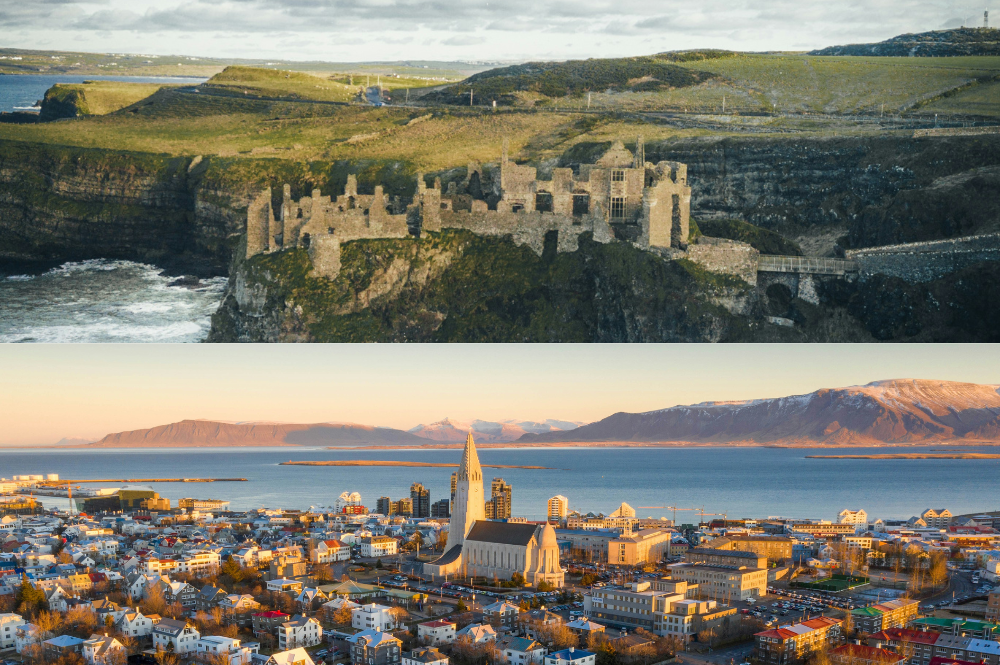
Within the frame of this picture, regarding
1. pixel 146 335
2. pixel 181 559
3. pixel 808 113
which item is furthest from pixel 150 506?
pixel 808 113

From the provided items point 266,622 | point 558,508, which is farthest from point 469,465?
point 558,508

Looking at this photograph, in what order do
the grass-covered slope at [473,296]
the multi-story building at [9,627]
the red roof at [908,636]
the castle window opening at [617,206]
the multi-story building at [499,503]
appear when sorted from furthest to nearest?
1. the multi-story building at [499,503]
2. the castle window opening at [617,206]
3. the grass-covered slope at [473,296]
4. the multi-story building at [9,627]
5. the red roof at [908,636]

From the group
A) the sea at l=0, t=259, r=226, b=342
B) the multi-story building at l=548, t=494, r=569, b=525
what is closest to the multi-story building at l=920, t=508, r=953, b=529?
the multi-story building at l=548, t=494, r=569, b=525

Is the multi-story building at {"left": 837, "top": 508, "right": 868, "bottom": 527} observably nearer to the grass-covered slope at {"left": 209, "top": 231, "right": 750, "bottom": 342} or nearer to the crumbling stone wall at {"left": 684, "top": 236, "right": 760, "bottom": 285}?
the grass-covered slope at {"left": 209, "top": 231, "right": 750, "bottom": 342}

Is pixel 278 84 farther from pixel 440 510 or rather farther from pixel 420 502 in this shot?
pixel 440 510

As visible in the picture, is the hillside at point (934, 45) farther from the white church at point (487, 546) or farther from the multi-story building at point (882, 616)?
the multi-story building at point (882, 616)

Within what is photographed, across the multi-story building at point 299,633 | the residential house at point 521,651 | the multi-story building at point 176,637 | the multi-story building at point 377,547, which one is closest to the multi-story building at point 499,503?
the multi-story building at point 377,547
